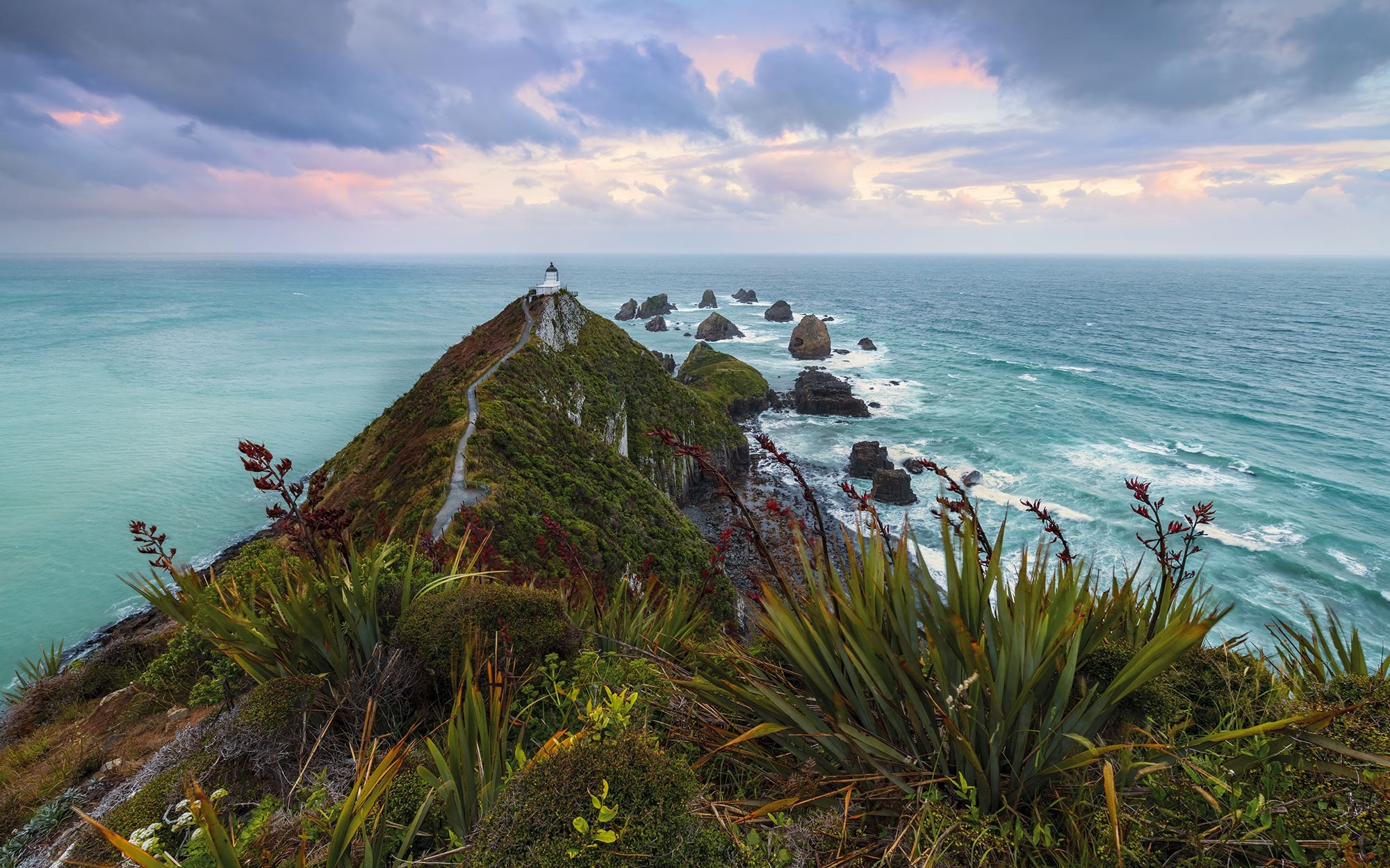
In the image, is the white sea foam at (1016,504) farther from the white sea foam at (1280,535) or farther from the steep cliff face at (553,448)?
the steep cliff face at (553,448)

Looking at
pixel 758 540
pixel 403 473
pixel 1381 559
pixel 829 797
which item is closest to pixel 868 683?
pixel 829 797

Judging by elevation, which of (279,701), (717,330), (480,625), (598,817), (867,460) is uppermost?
(598,817)

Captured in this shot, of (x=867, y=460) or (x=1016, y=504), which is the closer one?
(x=1016, y=504)

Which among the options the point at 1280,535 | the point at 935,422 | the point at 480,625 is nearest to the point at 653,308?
the point at 935,422

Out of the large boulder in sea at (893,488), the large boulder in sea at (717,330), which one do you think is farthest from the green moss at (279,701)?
the large boulder in sea at (717,330)

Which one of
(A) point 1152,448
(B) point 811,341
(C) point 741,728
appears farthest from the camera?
(B) point 811,341

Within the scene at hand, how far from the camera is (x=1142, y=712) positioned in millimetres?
2607

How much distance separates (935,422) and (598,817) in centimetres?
4525

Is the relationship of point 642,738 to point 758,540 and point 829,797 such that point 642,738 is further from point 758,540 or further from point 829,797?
point 758,540

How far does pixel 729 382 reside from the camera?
161 feet

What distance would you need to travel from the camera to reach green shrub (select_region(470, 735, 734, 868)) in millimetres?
2096

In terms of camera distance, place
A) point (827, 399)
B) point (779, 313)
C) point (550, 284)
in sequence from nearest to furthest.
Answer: point (550, 284) < point (827, 399) < point (779, 313)

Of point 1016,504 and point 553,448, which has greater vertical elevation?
point 553,448

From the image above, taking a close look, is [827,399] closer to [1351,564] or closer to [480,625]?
[1351,564]
